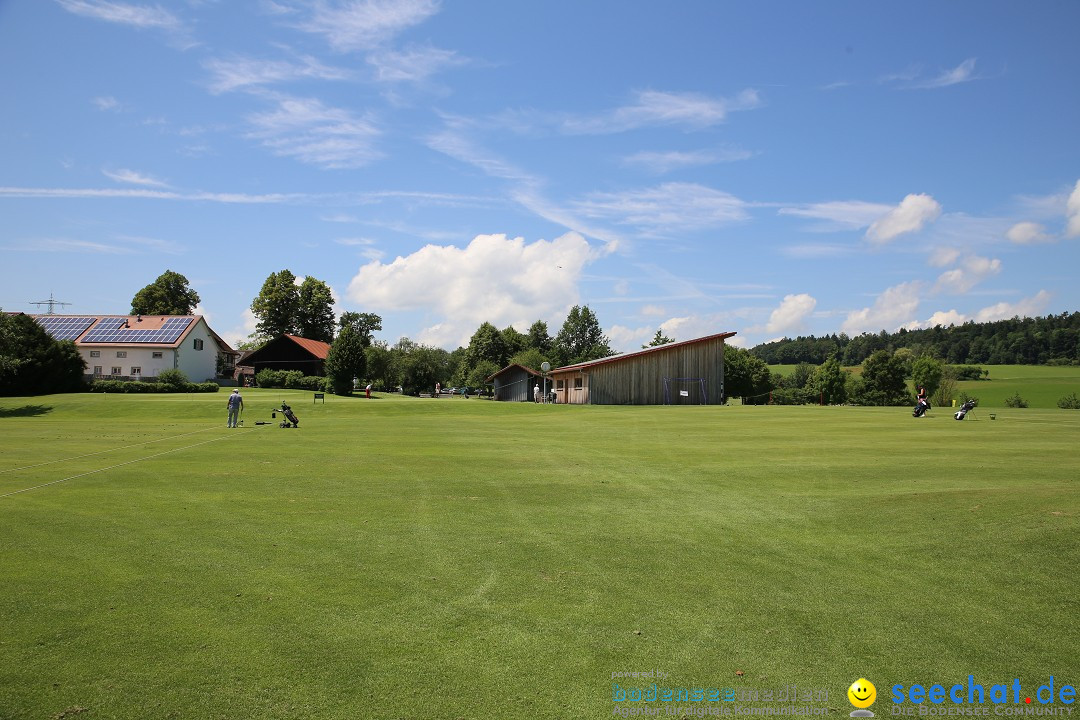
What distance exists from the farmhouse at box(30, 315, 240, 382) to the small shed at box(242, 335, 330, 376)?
20.9 ft

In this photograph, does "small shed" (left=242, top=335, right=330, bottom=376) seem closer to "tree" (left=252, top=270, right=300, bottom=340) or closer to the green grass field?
"tree" (left=252, top=270, right=300, bottom=340)

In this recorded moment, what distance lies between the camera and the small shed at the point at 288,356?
86.3 metres

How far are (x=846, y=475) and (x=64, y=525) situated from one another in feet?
52.6

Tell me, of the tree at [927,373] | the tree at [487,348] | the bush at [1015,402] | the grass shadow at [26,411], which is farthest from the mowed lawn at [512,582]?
the tree at [487,348]

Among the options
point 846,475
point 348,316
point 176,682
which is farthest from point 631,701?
point 348,316

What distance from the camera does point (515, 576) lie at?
29.1ft

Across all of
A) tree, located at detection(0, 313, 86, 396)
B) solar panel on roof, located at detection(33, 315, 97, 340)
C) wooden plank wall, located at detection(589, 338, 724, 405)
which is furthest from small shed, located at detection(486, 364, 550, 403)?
solar panel on roof, located at detection(33, 315, 97, 340)

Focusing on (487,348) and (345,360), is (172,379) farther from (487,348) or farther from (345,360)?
(487,348)

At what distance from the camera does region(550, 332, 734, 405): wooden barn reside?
194ft

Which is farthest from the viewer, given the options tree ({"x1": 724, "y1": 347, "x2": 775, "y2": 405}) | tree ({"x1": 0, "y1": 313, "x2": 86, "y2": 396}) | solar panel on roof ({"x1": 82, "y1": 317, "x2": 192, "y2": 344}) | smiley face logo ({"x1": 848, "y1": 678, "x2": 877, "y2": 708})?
tree ({"x1": 724, "y1": 347, "x2": 775, "y2": 405})

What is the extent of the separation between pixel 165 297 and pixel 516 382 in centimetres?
5514

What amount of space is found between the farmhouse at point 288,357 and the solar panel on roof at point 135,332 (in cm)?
1016

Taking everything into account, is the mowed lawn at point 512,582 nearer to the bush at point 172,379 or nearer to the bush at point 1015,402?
the bush at point 172,379

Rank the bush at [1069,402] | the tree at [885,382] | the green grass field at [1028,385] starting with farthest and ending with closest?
1. the tree at [885,382]
2. the green grass field at [1028,385]
3. the bush at [1069,402]
